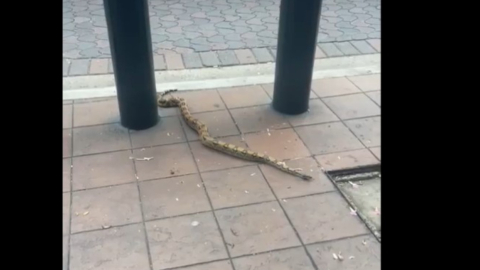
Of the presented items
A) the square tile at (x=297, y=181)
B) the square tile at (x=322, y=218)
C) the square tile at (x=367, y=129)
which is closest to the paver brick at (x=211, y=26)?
the square tile at (x=367, y=129)

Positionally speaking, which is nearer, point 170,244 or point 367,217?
point 170,244

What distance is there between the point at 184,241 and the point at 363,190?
4.38 feet

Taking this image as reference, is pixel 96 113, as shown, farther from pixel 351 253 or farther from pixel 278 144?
pixel 351 253

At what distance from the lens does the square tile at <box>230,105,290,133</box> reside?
4074mm

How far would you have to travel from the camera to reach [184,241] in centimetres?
279

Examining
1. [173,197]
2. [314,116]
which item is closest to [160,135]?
[173,197]

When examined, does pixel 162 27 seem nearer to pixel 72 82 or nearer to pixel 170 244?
pixel 72 82
